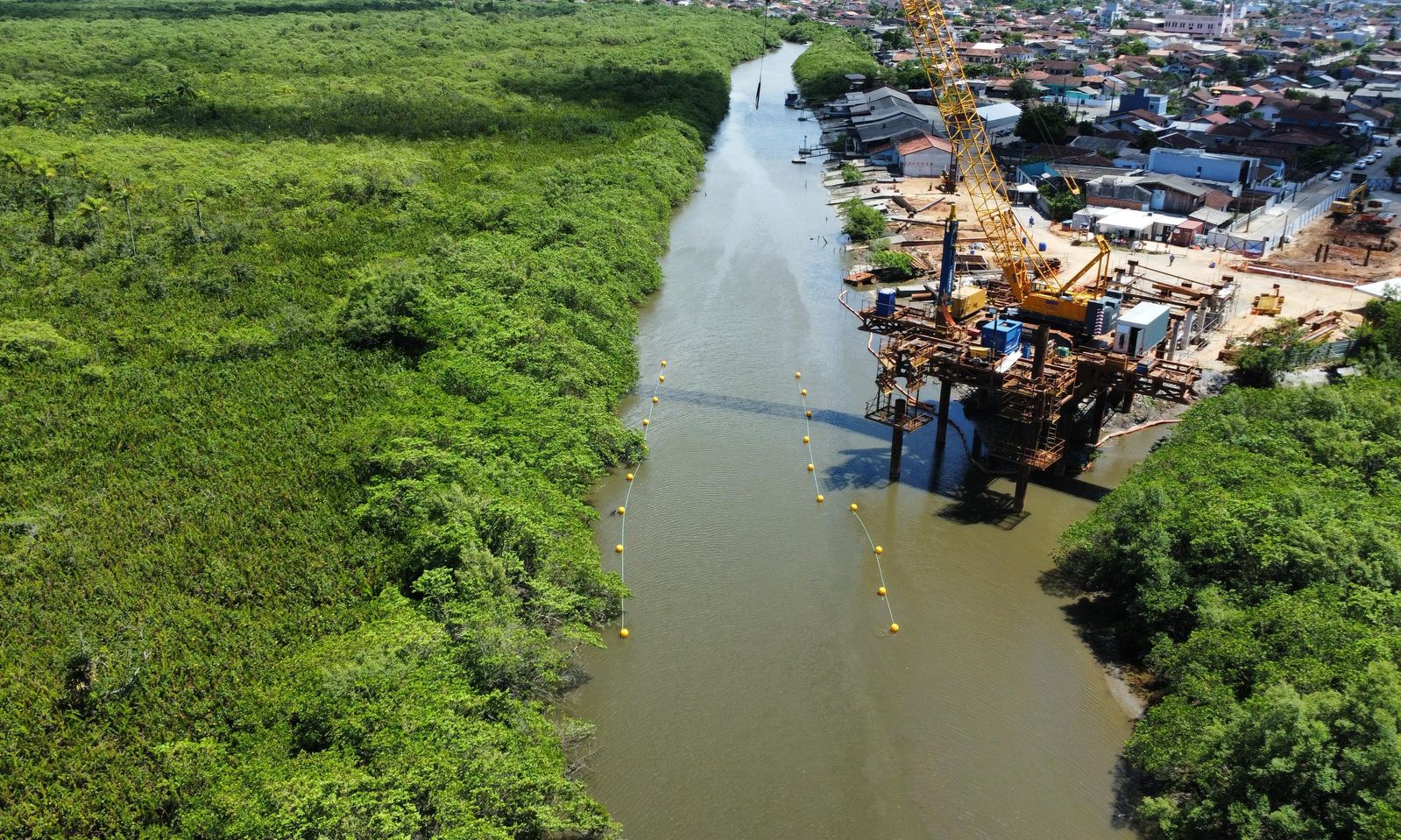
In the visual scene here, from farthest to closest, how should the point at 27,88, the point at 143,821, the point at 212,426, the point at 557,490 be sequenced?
the point at 27,88
the point at 212,426
the point at 557,490
the point at 143,821

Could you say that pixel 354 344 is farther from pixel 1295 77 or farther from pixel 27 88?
pixel 1295 77

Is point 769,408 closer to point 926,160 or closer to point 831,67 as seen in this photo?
point 926,160

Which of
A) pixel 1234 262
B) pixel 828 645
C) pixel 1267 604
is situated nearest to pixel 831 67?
pixel 1234 262

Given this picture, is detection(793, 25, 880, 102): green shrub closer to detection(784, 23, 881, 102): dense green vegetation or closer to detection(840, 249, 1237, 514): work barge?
detection(784, 23, 881, 102): dense green vegetation

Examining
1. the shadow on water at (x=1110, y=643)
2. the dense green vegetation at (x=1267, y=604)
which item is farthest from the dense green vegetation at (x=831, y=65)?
the shadow on water at (x=1110, y=643)

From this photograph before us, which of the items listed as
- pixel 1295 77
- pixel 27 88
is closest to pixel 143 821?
pixel 27 88

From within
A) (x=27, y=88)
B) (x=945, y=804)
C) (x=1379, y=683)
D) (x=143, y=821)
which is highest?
(x=27, y=88)
